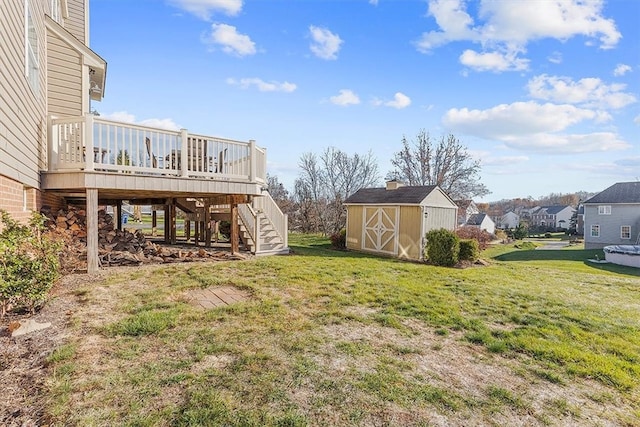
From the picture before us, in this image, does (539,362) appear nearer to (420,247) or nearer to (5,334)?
(5,334)

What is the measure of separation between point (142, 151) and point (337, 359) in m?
5.93

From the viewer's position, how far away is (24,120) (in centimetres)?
498

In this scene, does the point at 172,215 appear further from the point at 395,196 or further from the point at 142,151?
the point at 395,196

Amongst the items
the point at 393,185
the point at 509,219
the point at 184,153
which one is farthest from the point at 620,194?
the point at 509,219

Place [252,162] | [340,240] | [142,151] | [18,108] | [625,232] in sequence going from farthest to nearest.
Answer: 1. [625,232]
2. [340,240]
3. [252,162]
4. [142,151]
5. [18,108]

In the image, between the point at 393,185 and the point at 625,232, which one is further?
the point at 625,232

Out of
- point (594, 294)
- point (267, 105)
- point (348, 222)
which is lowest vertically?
point (594, 294)

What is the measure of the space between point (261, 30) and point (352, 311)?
10195mm

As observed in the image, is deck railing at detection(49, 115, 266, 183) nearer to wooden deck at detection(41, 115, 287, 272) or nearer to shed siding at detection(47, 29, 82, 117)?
→ wooden deck at detection(41, 115, 287, 272)

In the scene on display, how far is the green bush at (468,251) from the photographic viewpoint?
11.7 meters

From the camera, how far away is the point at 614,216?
26.5 meters

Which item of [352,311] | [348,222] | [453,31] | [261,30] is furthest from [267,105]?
[352,311]

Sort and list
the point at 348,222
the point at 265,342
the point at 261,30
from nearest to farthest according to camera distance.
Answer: the point at 265,342 → the point at 261,30 → the point at 348,222

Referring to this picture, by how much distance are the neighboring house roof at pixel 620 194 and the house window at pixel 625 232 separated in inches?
80.7
